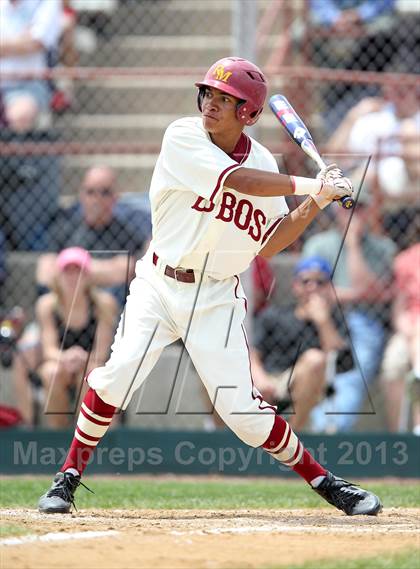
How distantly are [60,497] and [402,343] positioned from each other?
3941 mm

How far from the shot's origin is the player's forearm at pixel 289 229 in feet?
17.5

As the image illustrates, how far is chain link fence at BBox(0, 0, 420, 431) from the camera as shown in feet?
28.2

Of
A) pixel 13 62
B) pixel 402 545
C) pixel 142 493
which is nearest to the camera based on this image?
pixel 402 545

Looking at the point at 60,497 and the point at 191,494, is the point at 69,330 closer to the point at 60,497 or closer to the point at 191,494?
the point at 191,494

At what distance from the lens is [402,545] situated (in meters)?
4.46

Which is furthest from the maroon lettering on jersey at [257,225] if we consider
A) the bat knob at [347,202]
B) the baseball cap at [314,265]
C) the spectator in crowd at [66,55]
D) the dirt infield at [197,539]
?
the spectator in crowd at [66,55]

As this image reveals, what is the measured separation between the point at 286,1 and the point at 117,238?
8.95 feet

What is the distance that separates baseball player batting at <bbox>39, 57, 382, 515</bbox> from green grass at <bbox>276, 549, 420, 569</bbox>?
114cm

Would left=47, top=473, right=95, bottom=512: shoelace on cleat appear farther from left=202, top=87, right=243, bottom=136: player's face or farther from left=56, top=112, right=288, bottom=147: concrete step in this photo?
left=56, top=112, right=288, bottom=147: concrete step

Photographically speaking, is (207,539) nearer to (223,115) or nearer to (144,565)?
(144,565)

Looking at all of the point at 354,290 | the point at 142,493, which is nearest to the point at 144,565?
the point at 142,493

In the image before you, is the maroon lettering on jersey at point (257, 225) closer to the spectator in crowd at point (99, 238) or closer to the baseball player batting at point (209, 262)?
the baseball player batting at point (209, 262)

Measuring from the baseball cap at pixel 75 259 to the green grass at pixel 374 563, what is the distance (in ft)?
15.1

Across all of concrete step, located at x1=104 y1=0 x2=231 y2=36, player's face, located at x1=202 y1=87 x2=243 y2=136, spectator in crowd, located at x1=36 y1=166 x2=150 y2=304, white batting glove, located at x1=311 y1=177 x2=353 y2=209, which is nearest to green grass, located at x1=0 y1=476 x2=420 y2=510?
spectator in crowd, located at x1=36 y1=166 x2=150 y2=304
